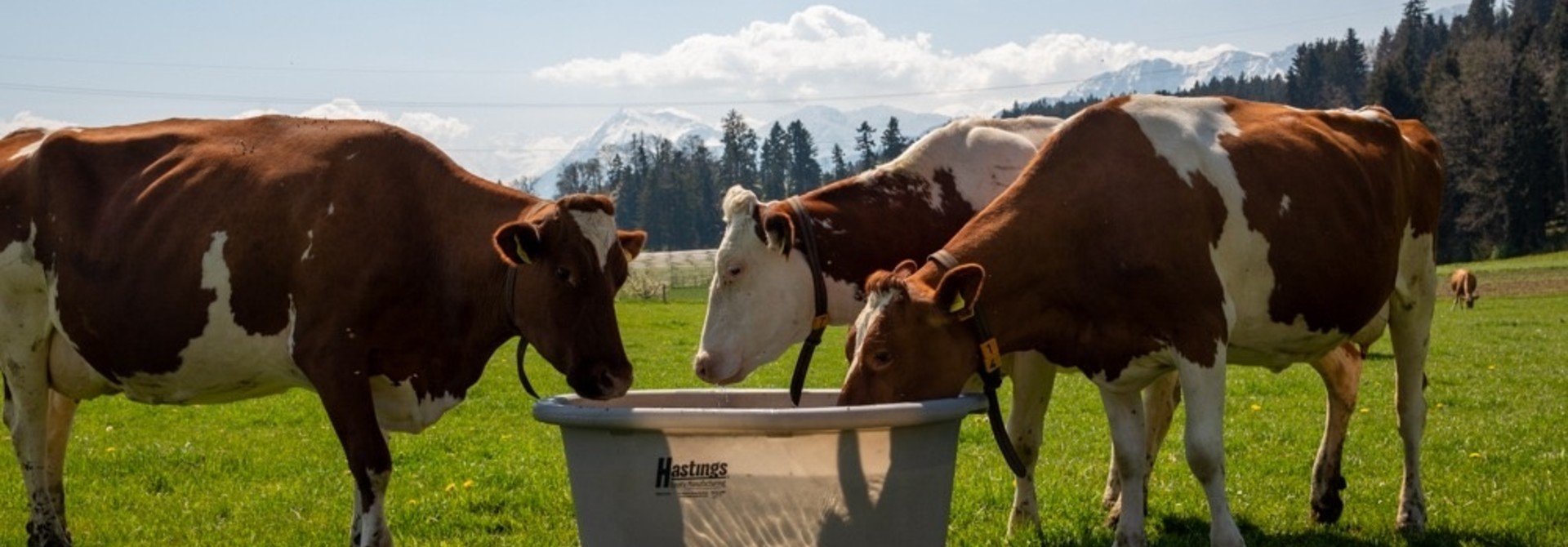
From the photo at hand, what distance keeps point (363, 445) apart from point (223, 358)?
105cm

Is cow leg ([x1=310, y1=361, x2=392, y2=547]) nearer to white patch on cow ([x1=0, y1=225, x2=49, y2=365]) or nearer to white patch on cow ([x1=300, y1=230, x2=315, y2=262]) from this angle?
white patch on cow ([x1=300, y1=230, x2=315, y2=262])

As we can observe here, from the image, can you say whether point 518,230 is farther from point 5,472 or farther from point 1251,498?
point 5,472

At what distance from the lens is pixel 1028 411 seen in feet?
27.0

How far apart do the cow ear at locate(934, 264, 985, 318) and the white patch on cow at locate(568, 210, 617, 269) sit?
5.91 ft

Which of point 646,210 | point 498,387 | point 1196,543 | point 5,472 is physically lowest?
point 646,210

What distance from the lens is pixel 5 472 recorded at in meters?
10.7

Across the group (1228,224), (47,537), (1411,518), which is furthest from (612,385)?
(1411,518)

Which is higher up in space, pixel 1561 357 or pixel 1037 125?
pixel 1037 125

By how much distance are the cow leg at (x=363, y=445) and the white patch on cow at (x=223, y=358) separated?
17.2 inches

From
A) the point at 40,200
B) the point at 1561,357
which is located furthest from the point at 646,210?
the point at 40,200

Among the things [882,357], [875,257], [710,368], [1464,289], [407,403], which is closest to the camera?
[882,357]

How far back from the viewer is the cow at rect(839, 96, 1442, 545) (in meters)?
5.71

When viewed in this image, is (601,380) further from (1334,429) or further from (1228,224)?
(1334,429)

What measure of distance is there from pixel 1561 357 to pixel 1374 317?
1507 cm
